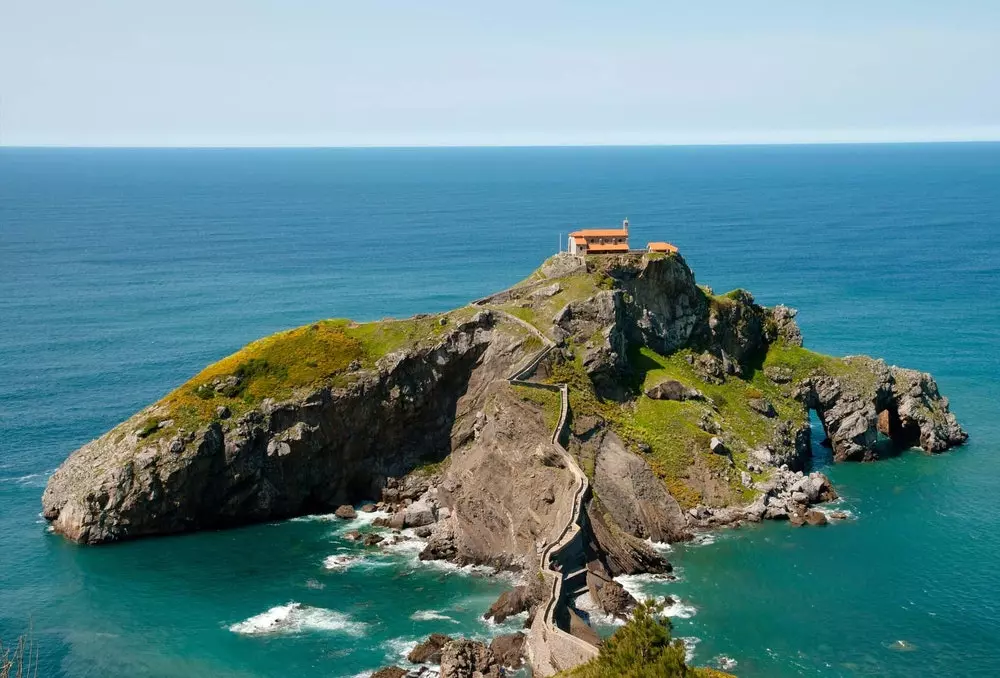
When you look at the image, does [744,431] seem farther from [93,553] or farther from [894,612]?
[93,553]

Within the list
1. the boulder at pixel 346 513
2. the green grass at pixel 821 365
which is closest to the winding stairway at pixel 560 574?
the boulder at pixel 346 513

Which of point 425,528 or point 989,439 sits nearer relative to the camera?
point 425,528

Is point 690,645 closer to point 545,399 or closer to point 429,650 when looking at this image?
point 429,650

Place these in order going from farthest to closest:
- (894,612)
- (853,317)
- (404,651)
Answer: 1. (853,317)
2. (894,612)
3. (404,651)

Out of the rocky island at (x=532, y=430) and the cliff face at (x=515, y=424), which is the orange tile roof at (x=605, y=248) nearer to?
the rocky island at (x=532, y=430)

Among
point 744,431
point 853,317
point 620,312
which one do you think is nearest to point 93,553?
point 620,312

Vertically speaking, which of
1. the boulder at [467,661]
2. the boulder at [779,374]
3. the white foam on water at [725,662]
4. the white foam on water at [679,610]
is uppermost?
the boulder at [779,374]

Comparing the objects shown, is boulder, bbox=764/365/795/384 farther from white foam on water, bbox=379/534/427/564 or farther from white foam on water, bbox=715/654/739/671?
white foam on water, bbox=715/654/739/671
